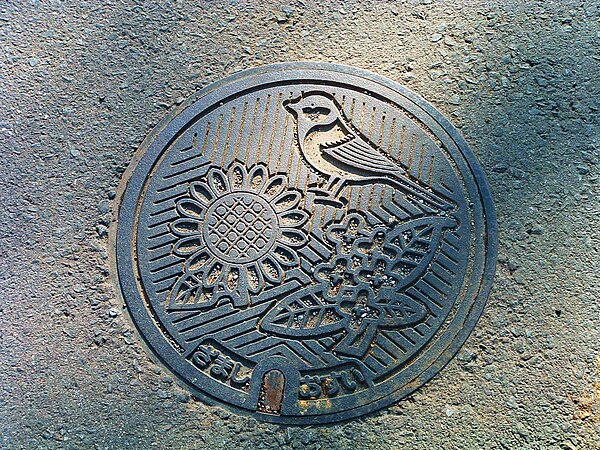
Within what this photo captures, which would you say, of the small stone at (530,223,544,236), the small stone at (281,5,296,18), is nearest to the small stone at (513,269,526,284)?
the small stone at (530,223,544,236)

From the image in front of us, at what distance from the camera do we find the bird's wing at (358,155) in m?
2.34

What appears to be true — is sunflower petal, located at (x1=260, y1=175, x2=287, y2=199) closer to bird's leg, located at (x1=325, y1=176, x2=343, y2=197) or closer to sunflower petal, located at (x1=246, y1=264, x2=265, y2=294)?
bird's leg, located at (x1=325, y1=176, x2=343, y2=197)

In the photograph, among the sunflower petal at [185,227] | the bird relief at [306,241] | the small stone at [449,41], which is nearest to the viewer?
the bird relief at [306,241]

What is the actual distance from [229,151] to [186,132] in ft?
0.58

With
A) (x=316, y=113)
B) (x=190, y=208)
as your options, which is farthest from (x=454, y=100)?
(x=190, y=208)

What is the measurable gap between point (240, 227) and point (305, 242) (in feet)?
0.73

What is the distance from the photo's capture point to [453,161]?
7.71ft

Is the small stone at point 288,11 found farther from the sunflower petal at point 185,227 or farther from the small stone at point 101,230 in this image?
the small stone at point 101,230

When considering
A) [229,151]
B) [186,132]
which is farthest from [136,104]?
[229,151]

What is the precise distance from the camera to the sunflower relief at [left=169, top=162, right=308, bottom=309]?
2230 mm

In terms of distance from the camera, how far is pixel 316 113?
7.97 ft

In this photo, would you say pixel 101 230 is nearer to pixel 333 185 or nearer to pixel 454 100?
pixel 333 185

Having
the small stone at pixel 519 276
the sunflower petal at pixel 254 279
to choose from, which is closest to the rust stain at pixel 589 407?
the small stone at pixel 519 276

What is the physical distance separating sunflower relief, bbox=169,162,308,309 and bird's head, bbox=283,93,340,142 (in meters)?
0.21
